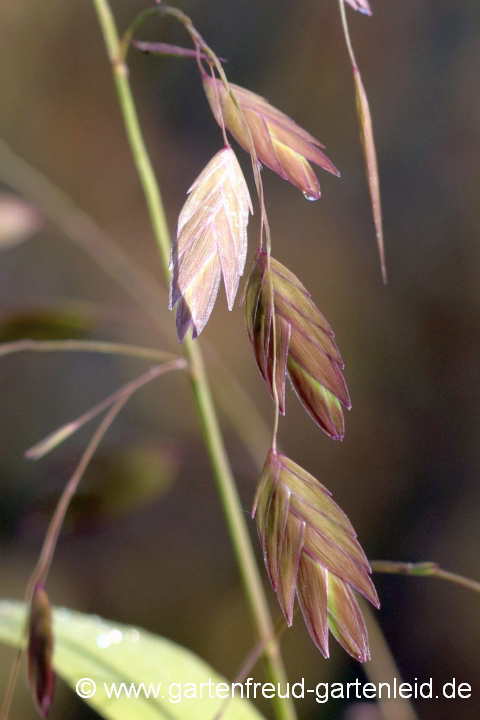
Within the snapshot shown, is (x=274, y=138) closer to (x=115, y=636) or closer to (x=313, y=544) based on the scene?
(x=313, y=544)

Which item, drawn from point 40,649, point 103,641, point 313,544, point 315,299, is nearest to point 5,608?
point 103,641

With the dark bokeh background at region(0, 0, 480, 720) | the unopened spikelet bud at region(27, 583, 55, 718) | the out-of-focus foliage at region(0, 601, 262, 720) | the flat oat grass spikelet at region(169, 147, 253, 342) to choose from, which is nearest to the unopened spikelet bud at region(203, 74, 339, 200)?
the flat oat grass spikelet at region(169, 147, 253, 342)

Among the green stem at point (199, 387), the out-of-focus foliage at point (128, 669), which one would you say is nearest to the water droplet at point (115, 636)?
the out-of-focus foliage at point (128, 669)

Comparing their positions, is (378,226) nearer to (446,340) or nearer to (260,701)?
(446,340)

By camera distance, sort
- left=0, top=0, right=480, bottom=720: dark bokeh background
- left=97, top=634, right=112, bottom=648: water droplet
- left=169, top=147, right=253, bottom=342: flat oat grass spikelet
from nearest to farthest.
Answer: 1. left=169, top=147, right=253, bottom=342: flat oat grass spikelet
2. left=97, top=634, right=112, bottom=648: water droplet
3. left=0, top=0, right=480, bottom=720: dark bokeh background

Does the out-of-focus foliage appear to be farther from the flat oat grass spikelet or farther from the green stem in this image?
the flat oat grass spikelet

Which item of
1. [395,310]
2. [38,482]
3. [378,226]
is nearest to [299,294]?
[378,226]

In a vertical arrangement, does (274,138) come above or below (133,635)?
above
